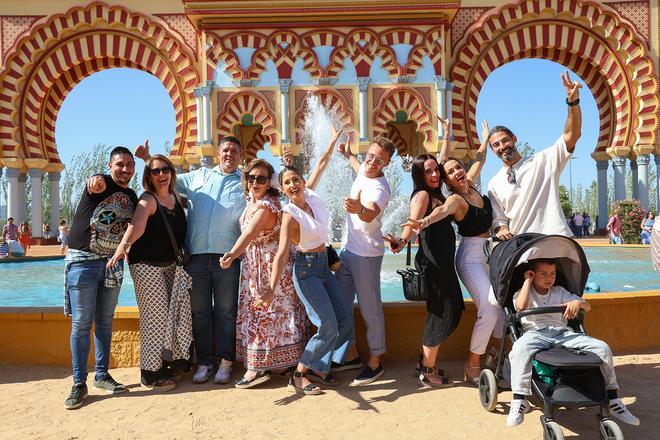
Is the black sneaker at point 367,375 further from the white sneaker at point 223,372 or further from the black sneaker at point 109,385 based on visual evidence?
the black sneaker at point 109,385

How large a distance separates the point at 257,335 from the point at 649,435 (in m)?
2.39

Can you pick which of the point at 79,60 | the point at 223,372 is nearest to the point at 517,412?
the point at 223,372

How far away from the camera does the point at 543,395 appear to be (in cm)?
257

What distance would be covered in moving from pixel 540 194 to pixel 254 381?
92.5 inches

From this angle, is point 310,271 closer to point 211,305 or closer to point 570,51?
point 211,305

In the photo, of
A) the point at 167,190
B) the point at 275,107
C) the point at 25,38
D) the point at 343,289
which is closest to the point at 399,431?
the point at 343,289

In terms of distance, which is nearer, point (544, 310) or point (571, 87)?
point (544, 310)

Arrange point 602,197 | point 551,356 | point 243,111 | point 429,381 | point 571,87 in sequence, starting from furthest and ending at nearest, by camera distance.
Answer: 1. point 602,197
2. point 243,111
3. point 429,381
4. point 571,87
5. point 551,356

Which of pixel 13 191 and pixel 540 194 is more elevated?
pixel 13 191

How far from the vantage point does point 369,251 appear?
374 centimetres

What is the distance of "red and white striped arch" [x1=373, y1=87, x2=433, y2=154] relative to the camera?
15.9 metres

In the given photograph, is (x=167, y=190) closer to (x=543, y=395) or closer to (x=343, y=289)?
(x=343, y=289)

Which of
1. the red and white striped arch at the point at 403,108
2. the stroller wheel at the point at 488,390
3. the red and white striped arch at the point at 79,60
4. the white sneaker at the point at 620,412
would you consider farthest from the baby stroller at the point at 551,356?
the red and white striped arch at the point at 79,60

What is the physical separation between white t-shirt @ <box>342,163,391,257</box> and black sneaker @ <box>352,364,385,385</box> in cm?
84
